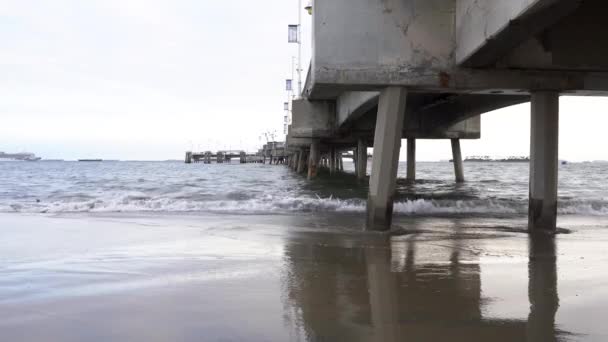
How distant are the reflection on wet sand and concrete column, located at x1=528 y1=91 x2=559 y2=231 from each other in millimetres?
2420

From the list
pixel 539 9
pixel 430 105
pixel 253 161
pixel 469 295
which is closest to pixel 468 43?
pixel 539 9

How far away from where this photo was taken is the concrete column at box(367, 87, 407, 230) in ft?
34.3

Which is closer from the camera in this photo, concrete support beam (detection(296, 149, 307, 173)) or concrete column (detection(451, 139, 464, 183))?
concrete column (detection(451, 139, 464, 183))

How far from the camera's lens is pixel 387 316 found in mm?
4473

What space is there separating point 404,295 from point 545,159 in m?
6.82

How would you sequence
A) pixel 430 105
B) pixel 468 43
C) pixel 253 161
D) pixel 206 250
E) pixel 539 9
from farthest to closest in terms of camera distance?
pixel 253 161, pixel 430 105, pixel 468 43, pixel 206 250, pixel 539 9

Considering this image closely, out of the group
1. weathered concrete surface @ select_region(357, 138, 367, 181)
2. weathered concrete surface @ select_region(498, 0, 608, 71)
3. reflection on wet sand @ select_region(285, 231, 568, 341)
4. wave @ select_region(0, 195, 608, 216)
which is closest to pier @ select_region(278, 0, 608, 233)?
weathered concrete surface @ select_region(498, 0, 608, 71)

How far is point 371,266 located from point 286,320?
103 inches

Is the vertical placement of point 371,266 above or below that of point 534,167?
below

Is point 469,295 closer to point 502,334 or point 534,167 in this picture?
point 502,334

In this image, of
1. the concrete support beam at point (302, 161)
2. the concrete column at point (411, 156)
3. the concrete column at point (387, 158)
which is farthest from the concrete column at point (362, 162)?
the concrete column at point (387, 158)

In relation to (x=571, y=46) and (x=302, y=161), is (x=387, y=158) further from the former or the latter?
(x=302, y=161)

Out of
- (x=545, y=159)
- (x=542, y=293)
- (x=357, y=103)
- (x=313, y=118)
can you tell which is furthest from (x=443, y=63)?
(x=313, y=118)

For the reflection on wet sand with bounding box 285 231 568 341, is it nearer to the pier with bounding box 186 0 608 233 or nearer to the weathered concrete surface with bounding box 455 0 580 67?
the pier with bounding box 186 0 608 233
